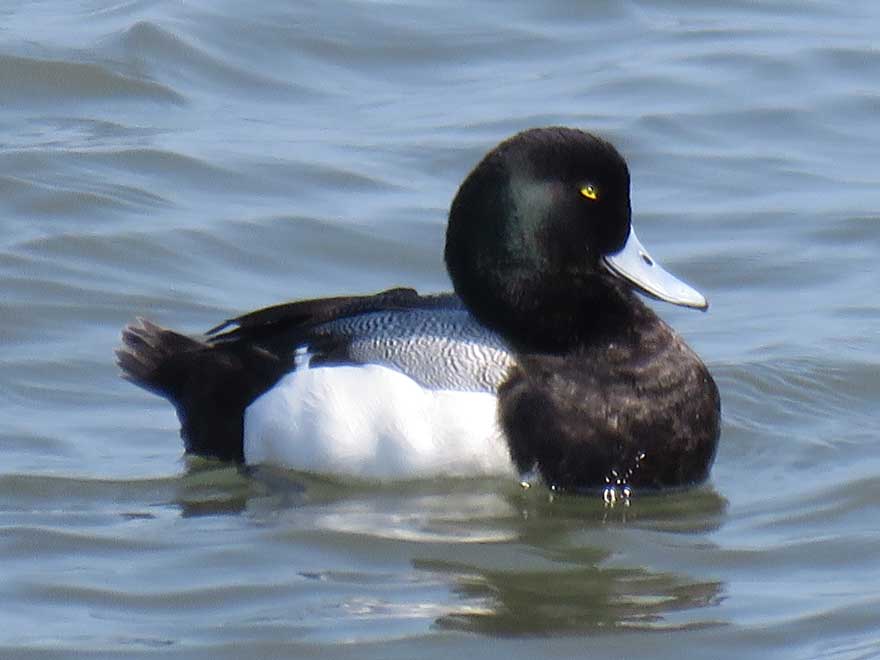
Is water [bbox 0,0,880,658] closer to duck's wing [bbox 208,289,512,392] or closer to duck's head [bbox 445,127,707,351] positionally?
duck's wing [bbox 208,289,512,392]

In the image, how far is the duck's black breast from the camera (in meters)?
6.65

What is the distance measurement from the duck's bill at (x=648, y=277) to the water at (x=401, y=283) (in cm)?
61

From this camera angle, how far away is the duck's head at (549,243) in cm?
678

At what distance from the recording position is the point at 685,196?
10.2 meters

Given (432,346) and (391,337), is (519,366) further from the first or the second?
(391,337)

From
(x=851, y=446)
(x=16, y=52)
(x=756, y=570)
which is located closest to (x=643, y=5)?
(x=16, y=52)

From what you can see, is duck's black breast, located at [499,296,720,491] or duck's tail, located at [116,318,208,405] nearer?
duck's black breast, located at [499,296,720,491]

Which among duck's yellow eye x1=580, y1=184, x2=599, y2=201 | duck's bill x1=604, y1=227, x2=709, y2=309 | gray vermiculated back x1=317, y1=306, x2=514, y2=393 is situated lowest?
gray vermiculated back x1=317, y1=306, x2=514, y2=393

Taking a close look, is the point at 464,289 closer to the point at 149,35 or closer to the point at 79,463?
the point at 79,463

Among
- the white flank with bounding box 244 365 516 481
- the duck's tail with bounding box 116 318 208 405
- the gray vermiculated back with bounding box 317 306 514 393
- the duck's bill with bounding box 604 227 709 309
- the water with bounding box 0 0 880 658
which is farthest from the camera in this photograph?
the duck's tail with bounding box 116 318 208 405

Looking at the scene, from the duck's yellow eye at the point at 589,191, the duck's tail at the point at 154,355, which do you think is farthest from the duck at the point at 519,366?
the duck's tail at the point at 154,355

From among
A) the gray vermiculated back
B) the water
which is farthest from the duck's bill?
the water

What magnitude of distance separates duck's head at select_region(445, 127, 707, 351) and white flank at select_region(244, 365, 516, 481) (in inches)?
15.8

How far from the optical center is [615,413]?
22.0ft
